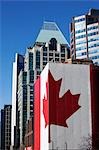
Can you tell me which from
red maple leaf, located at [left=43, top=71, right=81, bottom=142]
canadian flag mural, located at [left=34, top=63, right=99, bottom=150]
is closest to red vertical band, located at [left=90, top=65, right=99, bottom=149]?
canadian flag mural, located at [left=34, top=63, right=99, bottom=150]

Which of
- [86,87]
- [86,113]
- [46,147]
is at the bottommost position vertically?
[46,147]

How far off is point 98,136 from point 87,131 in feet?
9.41

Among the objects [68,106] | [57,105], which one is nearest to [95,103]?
[68,106]

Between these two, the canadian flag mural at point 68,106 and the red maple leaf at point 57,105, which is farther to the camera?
the red maple leaf at point 57,105

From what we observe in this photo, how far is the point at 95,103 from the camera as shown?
10100cm

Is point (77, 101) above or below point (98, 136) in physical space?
above

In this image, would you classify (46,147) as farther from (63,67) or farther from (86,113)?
(63,67)

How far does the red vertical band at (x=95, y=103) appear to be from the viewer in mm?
98188

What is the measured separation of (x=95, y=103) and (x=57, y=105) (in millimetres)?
9926

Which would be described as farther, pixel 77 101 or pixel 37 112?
pixel 37 112

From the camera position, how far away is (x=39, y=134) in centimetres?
11006

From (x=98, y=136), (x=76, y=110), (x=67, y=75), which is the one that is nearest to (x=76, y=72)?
(x=67, y=75)

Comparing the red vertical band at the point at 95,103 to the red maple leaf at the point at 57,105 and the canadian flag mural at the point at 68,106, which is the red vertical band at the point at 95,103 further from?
the red maple leaf at the point at 57,105

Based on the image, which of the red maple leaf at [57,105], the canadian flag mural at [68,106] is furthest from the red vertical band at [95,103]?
the red maple leaf at [57,105]
